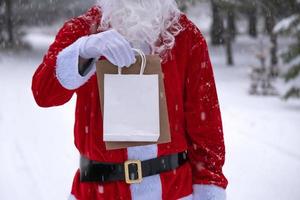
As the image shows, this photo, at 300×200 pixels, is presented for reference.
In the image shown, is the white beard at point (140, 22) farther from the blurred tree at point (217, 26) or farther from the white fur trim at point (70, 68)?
the blurred tree at point (217, 26)

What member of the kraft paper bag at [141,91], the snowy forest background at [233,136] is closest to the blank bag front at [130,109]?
the kraft paper bag at [141,91]

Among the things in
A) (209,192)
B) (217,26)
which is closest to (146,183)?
(209,192)

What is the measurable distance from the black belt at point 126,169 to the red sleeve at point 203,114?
13 centimetres

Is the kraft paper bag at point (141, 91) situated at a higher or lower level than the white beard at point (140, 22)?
lower

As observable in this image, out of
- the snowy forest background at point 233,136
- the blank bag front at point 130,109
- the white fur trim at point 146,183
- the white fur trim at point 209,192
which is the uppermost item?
the blank bag front at point 130,109

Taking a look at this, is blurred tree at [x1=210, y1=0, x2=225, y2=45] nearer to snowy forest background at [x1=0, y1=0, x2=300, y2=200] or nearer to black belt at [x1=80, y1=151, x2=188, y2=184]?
snowy forest background at [x1=0, y1=0, x2=300, y2=200]

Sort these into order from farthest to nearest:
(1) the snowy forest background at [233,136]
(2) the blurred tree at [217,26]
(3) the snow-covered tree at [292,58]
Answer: (2) the blurred tree at [217,26] → (3) the snow-covered tree at [292,58] → (1) the snowy forest background at [233,136]

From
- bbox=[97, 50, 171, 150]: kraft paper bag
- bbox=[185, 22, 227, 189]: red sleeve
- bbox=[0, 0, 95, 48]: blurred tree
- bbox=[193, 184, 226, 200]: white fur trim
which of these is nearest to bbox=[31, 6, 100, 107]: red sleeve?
bbox=[97, 50, 171, 150]: kraft paper bag

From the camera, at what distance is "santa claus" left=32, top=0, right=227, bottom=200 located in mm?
1905

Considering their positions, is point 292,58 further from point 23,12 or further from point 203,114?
point 23,12

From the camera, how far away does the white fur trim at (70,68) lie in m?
1.75

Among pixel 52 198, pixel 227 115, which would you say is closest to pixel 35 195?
pixel 52 198

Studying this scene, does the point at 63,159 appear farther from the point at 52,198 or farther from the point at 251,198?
the point at 251,198

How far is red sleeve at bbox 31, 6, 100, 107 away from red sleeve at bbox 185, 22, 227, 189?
1.33 feet
